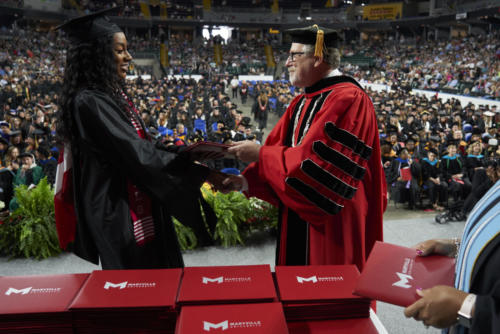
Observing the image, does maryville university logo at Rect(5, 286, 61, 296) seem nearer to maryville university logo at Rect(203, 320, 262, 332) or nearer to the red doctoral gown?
maryville university logo at Rect(203, 320, 262, 332)

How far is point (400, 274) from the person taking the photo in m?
1.27

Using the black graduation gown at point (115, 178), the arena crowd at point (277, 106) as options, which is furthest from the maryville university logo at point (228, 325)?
the arena crowd at point (277, 106)

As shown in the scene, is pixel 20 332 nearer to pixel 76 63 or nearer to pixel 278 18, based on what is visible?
pixel 76 63

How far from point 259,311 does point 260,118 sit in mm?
15037

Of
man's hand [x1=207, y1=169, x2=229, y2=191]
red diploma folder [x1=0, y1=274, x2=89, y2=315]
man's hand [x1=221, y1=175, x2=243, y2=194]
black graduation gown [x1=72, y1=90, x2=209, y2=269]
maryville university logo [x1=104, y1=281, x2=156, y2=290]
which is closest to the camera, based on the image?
red diploma folder [x1=0, y1=274, x2=89, y2=315]

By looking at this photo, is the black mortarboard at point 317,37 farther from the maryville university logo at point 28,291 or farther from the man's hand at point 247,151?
the maryville university logo at point 28,291

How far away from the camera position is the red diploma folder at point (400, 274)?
1178 millimetres

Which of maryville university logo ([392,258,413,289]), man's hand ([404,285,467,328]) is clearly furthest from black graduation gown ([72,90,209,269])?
man's hand ([404,285,467,328])

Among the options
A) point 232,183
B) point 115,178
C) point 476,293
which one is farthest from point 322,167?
point 115,178

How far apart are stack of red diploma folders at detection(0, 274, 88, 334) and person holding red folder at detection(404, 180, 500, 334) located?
964 millimetres

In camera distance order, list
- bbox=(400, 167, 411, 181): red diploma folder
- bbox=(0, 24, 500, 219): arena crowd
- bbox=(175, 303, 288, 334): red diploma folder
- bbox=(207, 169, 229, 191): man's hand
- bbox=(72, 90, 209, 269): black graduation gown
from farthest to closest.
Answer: bbox=(0, 24, 500, 219): arena crowd, bbox=(400, 167, 411, 181): red diploma folder, bbox=(207, 169, 229, 191): man's hand, bbox=(72, 90, 209, 269): black graduation gown, bbox=(175, 303, 288, 334): red diploma folder

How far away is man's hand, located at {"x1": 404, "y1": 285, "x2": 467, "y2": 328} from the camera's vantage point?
44.3 inches

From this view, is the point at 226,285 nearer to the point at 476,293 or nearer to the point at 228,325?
the point at 228,325

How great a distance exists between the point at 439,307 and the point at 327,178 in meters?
0.91
